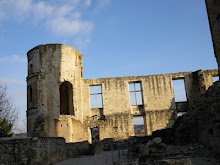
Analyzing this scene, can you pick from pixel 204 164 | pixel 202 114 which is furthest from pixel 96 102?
pixel 204 164

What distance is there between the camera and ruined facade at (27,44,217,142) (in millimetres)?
17219

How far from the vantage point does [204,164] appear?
230 inches

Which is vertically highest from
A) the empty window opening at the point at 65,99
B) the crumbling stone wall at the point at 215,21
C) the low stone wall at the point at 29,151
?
the empty window opening at the point at 65,99

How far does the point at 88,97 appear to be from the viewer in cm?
2023

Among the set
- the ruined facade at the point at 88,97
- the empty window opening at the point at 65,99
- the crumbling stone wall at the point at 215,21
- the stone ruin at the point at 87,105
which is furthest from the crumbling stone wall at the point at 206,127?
the empty window opening at the point at 65,99

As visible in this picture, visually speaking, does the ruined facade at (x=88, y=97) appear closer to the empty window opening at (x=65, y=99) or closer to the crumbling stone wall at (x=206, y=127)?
the empty window opening at (x=65, y=99)

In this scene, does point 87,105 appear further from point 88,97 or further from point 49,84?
point 49,84

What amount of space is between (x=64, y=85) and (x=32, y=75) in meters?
3.87

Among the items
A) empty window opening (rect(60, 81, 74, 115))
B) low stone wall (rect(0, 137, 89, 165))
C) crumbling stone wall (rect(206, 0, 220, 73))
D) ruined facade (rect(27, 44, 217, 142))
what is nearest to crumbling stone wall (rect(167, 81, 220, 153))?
crumbling stone wall (rect(206, 0, 220, 73))

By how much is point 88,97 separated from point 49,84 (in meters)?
4.01

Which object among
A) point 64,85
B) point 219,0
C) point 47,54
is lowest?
point 219,0

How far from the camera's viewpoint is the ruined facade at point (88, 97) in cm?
1722

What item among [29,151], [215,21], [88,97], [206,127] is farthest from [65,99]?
[215,21]

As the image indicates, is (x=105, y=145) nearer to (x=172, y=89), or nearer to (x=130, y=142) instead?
(x=130, y=142)
